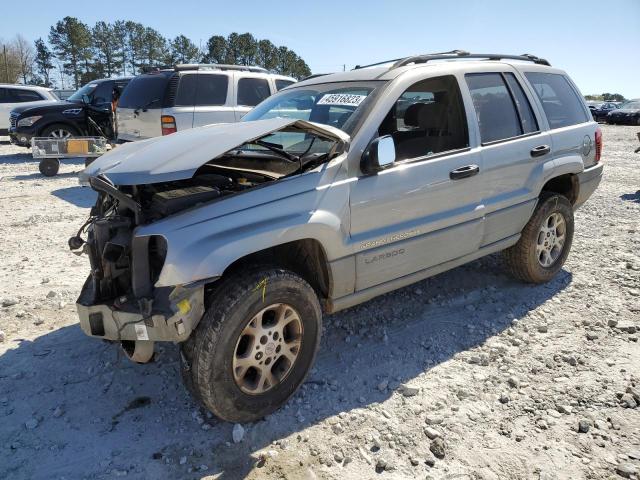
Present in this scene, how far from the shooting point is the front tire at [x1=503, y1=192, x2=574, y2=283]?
4.30 meters

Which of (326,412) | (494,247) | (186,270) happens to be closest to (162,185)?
(186,270)

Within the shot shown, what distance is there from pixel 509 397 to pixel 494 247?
53.9 inches

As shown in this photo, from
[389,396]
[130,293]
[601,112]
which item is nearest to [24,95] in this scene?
[130,293]

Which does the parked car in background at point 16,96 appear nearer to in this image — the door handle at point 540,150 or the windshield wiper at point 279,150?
the windshield wiper at point 279,150

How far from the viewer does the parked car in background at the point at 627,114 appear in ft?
90.2

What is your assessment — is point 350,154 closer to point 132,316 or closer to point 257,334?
point 257,334

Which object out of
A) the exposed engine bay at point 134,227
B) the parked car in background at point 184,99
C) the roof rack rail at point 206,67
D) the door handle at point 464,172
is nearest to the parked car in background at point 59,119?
the parked car in background at point 184,99

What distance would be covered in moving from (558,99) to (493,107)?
1.05 m

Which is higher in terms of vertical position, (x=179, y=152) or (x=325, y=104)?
(x=325, y=104)

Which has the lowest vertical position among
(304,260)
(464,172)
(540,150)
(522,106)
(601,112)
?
(304,260)

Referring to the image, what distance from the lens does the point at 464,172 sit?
11.5 feet

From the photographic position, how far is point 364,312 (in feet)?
13.3

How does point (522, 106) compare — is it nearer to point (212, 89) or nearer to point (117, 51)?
point (212, 89)

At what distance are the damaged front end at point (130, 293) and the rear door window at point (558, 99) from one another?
11.4ft
